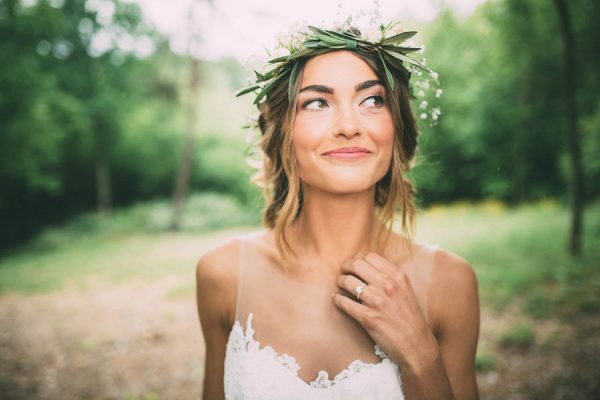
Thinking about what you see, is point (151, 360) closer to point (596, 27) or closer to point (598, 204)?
point (596, 27)

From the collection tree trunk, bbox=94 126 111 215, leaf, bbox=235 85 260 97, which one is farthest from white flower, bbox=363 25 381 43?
tree trunk, bbox=94 126 111 215

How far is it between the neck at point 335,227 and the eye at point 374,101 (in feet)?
1.60

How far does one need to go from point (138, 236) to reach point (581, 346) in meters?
17.3

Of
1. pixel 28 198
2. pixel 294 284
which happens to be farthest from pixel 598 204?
pixel 28 198

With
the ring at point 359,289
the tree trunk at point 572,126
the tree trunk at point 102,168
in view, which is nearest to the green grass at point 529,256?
the tree trunk at point 572,126

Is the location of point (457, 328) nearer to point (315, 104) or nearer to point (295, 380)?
point (295, 380)

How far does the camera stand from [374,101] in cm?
197

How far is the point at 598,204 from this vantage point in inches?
546

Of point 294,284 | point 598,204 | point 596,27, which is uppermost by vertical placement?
point 596,27

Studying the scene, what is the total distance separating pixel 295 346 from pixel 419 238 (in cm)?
1103

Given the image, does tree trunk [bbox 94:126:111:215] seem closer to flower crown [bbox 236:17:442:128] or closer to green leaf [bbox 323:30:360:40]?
flower crown [bbox 236:17:442:128]

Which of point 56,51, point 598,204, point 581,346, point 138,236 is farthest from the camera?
point 56,51

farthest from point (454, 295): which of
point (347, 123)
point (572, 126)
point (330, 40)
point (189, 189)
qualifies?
point (189, 189)

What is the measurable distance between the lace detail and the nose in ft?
3.55
